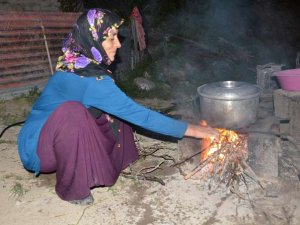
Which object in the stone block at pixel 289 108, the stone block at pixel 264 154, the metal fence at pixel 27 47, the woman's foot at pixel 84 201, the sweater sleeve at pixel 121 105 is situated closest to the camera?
the sweater sleeve at pixel 121 105

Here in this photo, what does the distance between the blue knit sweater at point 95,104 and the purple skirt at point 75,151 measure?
10cm

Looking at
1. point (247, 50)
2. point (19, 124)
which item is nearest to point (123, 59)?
point (19, 124)

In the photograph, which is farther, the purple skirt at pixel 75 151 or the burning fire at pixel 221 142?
the burning fire at pixel 221 142

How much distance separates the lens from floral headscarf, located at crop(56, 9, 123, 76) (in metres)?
3.01

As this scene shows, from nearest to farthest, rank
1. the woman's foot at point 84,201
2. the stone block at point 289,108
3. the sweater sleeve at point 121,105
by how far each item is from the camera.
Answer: the sweater sleeve at point 121,105 → the woman's foot at point 84,201 → the stone block at point 289,108

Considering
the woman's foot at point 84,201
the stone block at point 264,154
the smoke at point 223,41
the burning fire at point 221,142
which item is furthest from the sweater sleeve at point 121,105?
the smoke at point 223,41

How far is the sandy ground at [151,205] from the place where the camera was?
9.80 feet

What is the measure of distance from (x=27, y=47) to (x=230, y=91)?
573 centimetres

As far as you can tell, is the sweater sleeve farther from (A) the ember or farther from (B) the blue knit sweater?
(A) the ember

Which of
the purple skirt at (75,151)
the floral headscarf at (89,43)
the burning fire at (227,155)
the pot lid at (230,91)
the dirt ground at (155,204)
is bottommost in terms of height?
the dirt ground at (155,204)

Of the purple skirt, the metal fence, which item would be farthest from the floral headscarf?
the metal fence

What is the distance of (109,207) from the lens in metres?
3.22

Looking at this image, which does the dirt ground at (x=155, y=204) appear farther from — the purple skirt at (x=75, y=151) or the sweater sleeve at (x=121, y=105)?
the sweater sleeve at (x=121, y=105)

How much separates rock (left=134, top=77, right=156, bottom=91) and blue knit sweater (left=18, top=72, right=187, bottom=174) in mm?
5127
